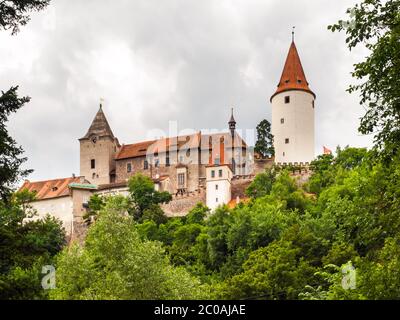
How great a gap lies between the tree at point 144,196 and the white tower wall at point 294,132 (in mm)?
11209

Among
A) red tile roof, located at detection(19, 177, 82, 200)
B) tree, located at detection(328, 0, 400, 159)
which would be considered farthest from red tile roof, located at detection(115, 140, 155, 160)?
tree, located at detection(328, 0, 400, 159)

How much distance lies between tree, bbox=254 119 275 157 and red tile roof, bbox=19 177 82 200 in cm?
1873

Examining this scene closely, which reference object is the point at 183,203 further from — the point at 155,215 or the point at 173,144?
the point at 173,144

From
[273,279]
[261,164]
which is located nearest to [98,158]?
[261,164]

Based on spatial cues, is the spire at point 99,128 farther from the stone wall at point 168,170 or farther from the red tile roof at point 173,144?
the stone wall at point 168,170

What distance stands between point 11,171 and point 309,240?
3171 centimetres

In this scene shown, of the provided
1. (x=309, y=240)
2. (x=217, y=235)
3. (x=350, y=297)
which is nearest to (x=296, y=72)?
(x=217, y=235)

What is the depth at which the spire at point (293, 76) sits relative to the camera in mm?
80625

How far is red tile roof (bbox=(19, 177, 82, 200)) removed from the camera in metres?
82.0

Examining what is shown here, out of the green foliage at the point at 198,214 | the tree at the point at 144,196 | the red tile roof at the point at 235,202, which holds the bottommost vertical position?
the green foliage at the point at 198,214

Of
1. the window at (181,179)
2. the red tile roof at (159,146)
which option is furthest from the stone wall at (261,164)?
the red tile roof at (159,146)

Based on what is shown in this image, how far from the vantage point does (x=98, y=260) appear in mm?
30391
